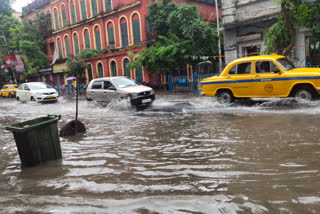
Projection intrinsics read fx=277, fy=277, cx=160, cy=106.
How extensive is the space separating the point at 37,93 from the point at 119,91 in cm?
948

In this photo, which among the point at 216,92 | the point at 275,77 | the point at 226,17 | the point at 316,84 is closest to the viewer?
the point at 316,84

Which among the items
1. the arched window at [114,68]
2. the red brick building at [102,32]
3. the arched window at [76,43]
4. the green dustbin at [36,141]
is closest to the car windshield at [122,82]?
the green dustbin at [36,141]

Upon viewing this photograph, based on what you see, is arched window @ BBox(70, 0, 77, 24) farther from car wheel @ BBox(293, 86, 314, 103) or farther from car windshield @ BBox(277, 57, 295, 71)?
car wheel @ BBox(293, 86, 314, 103)

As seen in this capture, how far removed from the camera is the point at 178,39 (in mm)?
20859

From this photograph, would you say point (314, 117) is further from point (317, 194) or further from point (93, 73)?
point (93, 73)

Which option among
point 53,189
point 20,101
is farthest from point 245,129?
point 20,101

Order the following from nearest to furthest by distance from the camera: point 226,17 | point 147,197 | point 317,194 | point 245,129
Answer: point 317,194
point 147,197
point 245,129
point 226,17

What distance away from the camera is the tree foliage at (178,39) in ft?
64.7

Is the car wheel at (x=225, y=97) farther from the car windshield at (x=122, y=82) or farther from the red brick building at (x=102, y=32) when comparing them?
the red brick building at (x=102, y=32)

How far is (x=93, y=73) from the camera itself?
3158 cm

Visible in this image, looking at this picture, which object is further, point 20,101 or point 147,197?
point 20,101

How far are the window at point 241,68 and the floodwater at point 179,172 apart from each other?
3.40 m

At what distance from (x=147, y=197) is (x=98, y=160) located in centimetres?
200

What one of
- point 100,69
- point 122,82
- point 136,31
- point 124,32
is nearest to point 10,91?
point 100,69
